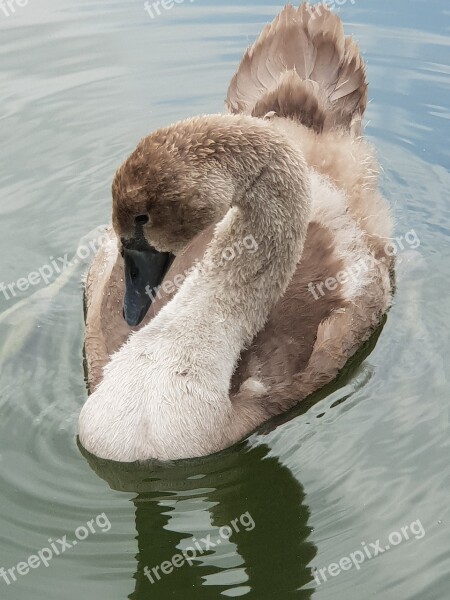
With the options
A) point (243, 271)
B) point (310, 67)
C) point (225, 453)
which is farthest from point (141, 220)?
point (310, 67)

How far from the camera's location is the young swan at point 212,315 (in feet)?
18.0

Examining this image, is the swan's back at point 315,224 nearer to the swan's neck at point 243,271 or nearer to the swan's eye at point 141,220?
the swan's neck at point 243,271

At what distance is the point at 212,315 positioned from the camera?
609 centimetres

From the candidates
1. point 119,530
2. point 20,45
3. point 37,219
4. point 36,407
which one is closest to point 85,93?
point 20,45

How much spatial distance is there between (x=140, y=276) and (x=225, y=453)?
3.82 ft

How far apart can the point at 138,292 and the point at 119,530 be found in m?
1.30

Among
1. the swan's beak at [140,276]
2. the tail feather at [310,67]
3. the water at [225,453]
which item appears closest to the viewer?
the water at [225,453]

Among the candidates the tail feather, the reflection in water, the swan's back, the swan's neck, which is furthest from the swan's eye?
the tail feather

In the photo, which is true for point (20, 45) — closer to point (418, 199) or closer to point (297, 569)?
point (418, 199)

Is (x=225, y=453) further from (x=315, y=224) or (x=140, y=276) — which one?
(x=315, y=224)

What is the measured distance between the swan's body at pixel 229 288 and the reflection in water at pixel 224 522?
0.16m

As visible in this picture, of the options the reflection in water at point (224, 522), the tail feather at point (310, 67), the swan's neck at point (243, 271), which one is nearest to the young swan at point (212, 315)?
the swan's neck at point (243, 271)

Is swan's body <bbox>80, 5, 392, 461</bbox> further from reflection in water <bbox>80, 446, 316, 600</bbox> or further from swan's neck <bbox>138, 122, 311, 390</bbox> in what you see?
reflection in water <bbox>80, 446, 316, 600</bbox>

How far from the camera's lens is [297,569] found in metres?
5.28
